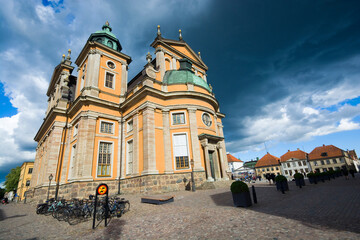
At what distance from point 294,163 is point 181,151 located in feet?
198

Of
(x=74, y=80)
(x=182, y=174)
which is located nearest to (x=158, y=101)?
(x=182, y=174)

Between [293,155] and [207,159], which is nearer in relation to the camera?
[207,159]

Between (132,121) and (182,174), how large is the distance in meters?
8.73

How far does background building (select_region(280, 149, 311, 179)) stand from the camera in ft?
199

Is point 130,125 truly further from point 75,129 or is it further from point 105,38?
point 105,38

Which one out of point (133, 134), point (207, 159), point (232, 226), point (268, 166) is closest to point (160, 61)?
point (133, 134)

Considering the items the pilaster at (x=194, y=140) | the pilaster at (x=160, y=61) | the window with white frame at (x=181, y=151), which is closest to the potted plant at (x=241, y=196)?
the pilaster at (x=194, y=140)

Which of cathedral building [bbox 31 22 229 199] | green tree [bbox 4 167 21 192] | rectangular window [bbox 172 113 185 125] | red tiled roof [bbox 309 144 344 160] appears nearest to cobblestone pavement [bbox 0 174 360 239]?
cathedral building [bbox 31 22 229 199]

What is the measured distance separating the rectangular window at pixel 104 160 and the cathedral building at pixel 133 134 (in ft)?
0.34

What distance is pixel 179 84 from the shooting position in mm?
21297

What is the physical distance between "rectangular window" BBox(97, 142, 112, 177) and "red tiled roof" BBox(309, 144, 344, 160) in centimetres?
6806

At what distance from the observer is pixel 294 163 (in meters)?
62.5

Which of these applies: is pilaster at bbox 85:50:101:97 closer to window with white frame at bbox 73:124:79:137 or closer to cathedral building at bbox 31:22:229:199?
cathedral building at bbox 31:22:229:199

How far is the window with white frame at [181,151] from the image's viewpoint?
18.3 meters
